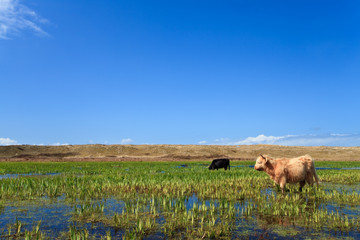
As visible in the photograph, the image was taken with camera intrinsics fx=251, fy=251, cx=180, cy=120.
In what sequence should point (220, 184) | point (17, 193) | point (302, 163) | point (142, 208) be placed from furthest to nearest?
point (220, 184), point (302, 163), point (17, 193), point (142, 208)

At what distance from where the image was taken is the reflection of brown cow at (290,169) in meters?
11.7

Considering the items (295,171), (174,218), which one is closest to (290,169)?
(295,171)

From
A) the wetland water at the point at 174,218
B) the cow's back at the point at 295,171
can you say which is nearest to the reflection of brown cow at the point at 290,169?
the cow's back at the point at 295,171

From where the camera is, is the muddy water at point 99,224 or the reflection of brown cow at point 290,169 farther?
the reflection of brown cow at point 290,169

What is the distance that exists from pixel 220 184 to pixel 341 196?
5387 millimetres

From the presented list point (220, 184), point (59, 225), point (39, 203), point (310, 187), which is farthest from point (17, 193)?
point (310, 187)

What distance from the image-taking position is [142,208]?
835 centimetres

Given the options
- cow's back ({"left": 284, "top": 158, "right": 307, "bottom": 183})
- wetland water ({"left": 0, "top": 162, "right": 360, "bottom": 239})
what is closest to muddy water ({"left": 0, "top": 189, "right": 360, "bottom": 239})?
wetland water ({"left": 0, "top": 162, "right": 360, "bottom": 239})

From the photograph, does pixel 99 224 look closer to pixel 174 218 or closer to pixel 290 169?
pixel 174 218

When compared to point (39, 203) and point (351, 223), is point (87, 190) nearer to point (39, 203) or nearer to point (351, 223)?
point (39, 203)

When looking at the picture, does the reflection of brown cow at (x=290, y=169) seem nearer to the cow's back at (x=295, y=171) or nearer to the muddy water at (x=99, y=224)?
the cow's back at (x=295, y=171)

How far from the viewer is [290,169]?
11727mm

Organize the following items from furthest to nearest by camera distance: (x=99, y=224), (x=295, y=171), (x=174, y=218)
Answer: (x=295, y=171)
(x=174, y=218)
(x=99, y=224)

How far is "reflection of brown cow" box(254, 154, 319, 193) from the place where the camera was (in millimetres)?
11672
